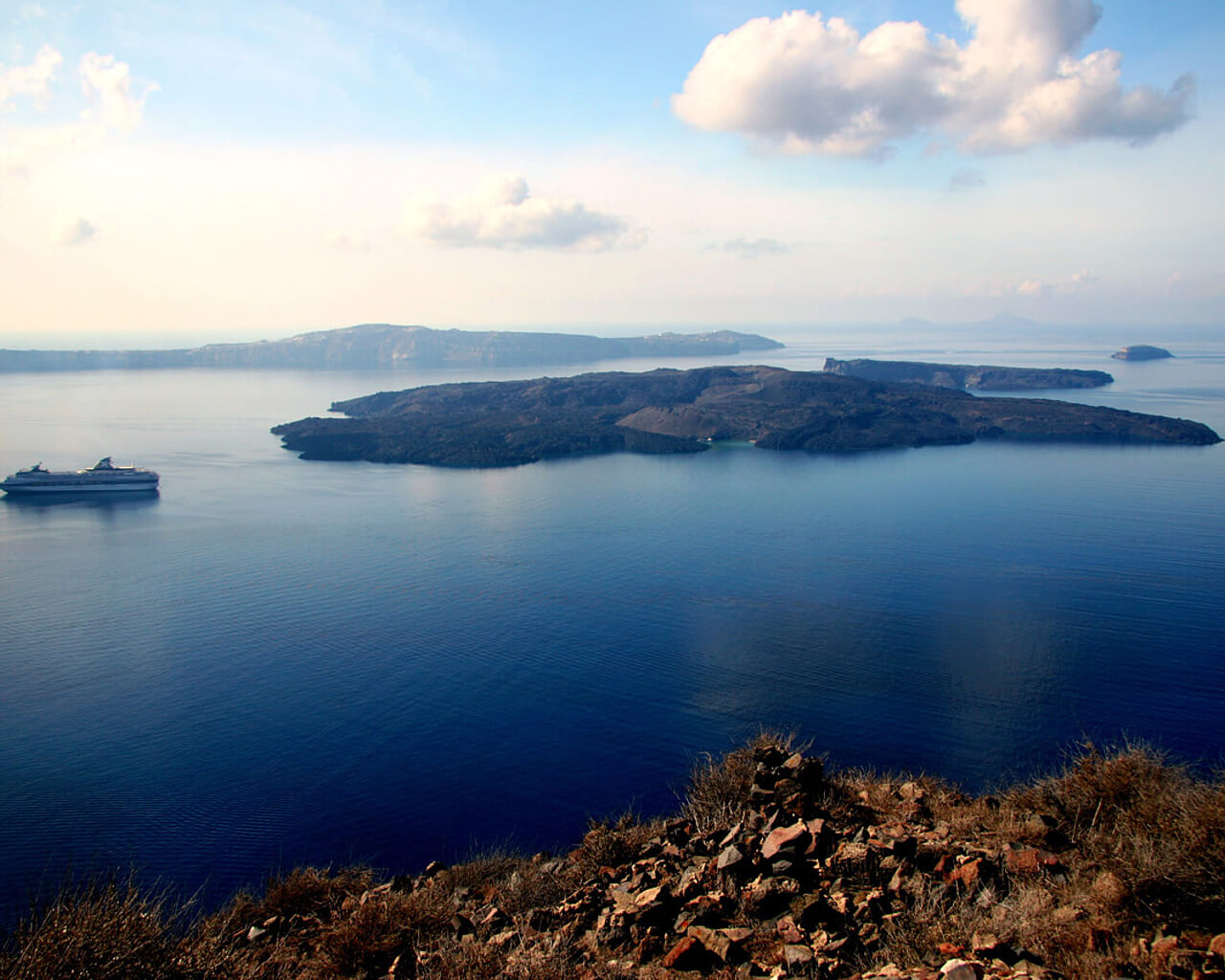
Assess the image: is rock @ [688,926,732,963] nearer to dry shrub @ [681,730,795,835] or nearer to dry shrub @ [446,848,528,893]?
dry shrub @ [681,730,795,835]

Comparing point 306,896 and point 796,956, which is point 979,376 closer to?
point 306,896

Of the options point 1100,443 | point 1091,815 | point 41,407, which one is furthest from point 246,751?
point 41,407

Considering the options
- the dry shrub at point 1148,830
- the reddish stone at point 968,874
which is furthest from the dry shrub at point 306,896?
the dry shrub at point 1148,830

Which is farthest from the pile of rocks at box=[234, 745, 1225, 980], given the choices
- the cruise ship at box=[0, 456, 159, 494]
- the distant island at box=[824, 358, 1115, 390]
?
the distant island at box=[824, 358, 1115, 390]

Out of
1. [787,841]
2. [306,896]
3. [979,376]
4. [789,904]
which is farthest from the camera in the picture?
[979,376]

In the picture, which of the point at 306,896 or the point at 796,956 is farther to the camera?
the point at 306,896

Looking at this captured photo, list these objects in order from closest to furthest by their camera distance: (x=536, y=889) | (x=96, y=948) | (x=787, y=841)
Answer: (x=96, y=948), (x=787, y=841), (x=536, y=889)

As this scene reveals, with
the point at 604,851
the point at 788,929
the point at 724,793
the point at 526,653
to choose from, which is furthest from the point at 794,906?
the point at 526,653
